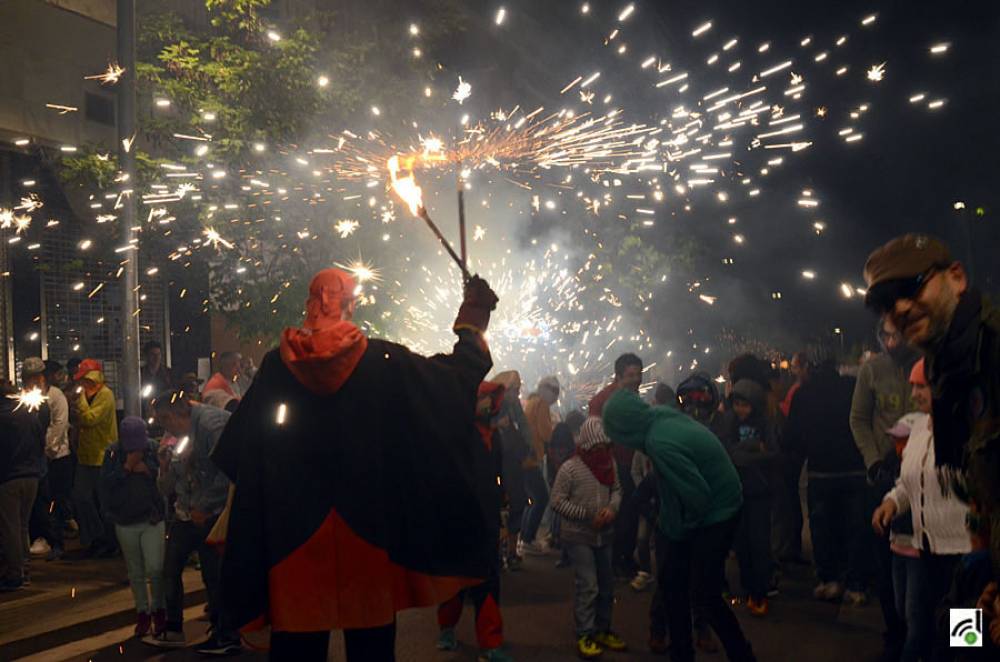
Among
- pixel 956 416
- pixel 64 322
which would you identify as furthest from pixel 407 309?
pixel 956 416

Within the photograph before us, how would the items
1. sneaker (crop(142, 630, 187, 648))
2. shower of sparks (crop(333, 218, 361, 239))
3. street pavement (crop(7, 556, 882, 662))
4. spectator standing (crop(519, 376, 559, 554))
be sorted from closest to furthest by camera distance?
street pavement (crop(7, 556, 882, 662)) < sneaker (crop(142, 630, 187, 648)) < spectator standing (crop(519, 376, 559, 554)) < shower of sparks (crop(333, 218, 361, 239))

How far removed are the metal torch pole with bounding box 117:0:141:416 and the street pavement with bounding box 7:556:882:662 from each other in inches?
97.8

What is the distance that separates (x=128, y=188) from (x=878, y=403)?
7.92 meters

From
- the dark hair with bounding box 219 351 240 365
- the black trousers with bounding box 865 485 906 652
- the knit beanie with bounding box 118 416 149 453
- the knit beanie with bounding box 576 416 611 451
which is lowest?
the black trousers with bounding box 865 485 906 652

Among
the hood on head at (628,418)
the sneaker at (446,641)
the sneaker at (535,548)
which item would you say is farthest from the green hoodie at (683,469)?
the sneaker at (535,548)

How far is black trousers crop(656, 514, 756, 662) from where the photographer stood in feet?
19.4

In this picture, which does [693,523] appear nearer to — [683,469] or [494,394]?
[683,469]

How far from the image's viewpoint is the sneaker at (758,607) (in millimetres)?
8492

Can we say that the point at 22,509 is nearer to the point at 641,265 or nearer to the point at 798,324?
the point at 641,265

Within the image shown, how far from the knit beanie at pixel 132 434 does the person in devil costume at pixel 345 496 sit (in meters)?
4.64

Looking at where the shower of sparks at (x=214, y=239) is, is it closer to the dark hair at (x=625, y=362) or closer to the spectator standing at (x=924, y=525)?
the dark hair at (x=625, y=362)

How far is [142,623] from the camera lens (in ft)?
26.9

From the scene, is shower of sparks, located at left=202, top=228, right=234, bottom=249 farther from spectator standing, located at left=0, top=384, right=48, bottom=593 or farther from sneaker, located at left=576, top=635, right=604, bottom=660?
sneaker, located at left=576, top=635, right=604, bottom=660

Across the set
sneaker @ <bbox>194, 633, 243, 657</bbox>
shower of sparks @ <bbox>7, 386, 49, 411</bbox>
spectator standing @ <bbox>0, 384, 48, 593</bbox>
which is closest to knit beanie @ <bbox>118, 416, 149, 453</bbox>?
sneaker @ <bbox>194, 633, 243, 657</bbox>
